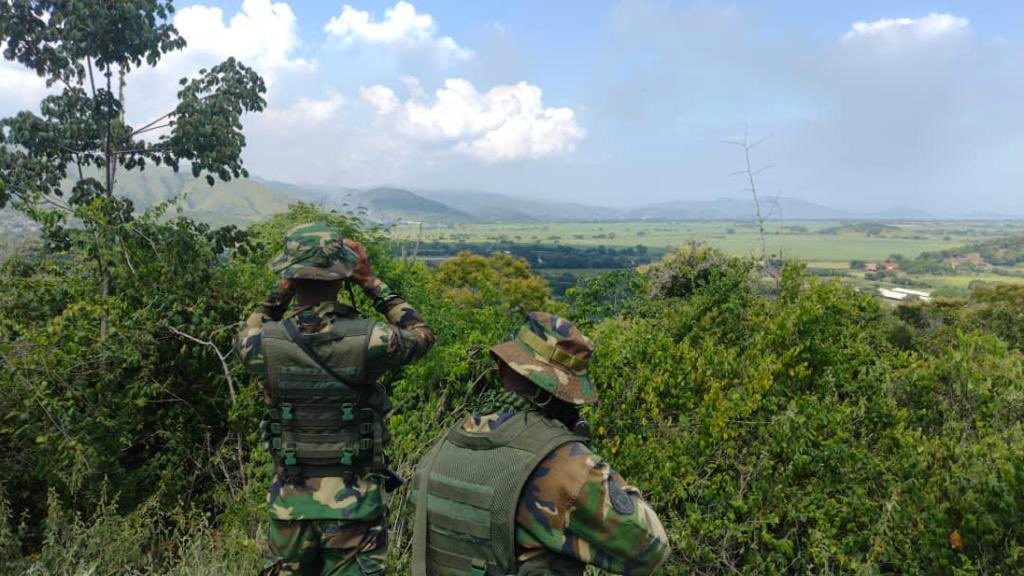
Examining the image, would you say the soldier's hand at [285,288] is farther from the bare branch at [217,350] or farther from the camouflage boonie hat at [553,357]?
the bare branch at [217,350]

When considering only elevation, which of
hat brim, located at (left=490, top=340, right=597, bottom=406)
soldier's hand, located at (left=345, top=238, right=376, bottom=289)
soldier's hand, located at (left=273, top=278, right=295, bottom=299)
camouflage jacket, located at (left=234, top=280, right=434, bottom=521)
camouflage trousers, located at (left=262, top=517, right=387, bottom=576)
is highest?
soldier's hand, located at (left=345, top=238, right=376, bottom=289)

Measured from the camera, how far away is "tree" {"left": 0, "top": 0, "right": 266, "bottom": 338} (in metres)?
5.78

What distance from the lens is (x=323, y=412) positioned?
10.7ft

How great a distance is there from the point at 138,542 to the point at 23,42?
4824mm

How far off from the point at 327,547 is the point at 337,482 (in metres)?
0.32

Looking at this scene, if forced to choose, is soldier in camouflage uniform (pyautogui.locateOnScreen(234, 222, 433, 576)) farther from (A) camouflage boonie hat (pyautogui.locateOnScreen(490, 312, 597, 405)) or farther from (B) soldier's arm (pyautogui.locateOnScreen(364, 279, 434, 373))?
(A) camouflage boonie hat (pyautogui.locateOnScreen(490, 312, 597, 405))

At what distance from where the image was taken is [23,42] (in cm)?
605

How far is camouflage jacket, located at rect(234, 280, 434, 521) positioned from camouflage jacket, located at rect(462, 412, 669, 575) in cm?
142

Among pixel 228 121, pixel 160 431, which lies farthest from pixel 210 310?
pixel 228 121

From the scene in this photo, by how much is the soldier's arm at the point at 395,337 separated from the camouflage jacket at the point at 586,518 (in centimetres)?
140

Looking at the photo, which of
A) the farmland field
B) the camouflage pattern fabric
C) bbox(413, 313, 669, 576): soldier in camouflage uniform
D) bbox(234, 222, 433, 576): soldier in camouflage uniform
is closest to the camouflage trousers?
bbox(234, 222, 433, 576): soldier in camouflage uniform

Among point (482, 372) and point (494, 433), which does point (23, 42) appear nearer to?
point (482, 372)

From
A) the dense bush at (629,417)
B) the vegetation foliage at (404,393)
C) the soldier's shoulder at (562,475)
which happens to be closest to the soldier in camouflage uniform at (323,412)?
the dense bush at (629,417)

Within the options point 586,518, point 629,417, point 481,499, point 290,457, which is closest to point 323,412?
point 290,457
